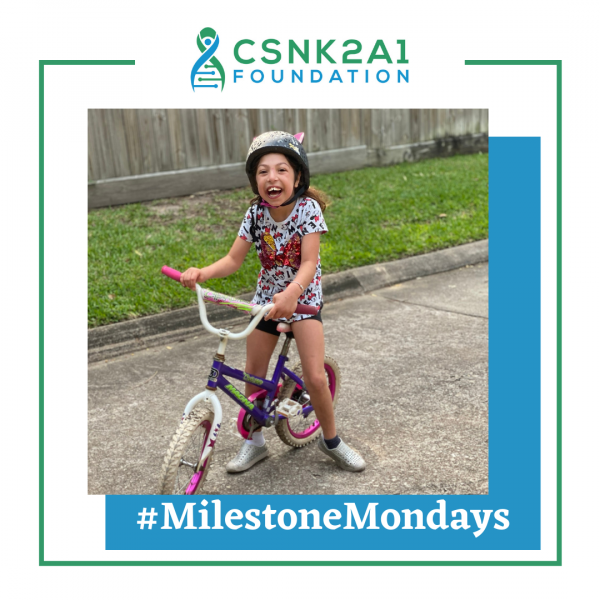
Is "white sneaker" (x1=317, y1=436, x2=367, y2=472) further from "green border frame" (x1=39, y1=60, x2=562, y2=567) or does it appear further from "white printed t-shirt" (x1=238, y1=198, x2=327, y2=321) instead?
"green border frame" (x1=39, y1=60, x2=562, y2=567)

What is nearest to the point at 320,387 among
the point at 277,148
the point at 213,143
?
the point at 277,148

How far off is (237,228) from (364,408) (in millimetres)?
3500

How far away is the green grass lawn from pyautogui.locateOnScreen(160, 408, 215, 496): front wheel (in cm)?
228

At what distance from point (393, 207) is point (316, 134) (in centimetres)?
199

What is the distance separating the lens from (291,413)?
3355 millimetres

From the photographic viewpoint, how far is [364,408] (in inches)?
159

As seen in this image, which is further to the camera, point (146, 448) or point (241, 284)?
point (241, 284)

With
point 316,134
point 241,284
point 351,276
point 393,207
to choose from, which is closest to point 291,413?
point 241,284

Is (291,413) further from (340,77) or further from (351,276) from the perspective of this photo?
(351,276)

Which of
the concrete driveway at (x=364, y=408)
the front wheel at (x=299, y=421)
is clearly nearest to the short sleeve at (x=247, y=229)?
the front wheel at (x=299, y=421)

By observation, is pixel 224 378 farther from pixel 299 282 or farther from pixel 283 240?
pixel 283 240

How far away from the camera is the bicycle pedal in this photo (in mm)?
3357
